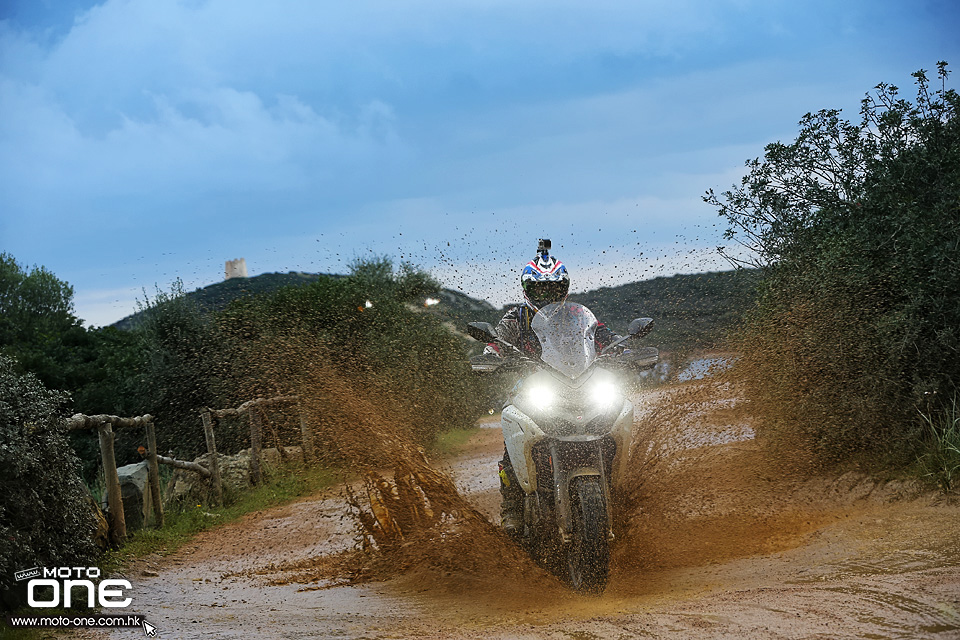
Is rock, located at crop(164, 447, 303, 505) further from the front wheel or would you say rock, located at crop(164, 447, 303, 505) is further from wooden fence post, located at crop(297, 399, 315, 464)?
the front wheel

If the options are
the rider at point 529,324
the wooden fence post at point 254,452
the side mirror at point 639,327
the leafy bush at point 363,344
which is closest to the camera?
the side mirror at point 639,327

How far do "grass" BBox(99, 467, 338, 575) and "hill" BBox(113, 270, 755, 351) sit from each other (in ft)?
14.7

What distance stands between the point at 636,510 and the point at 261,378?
37.8 ft

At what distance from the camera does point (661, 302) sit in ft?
109

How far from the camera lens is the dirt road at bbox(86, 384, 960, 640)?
4895 mm

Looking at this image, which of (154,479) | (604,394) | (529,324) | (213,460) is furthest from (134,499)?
(604,394)

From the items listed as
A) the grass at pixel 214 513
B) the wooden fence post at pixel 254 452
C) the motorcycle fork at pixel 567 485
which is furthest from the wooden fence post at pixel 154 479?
the motorcycle fork at pixel 567 485

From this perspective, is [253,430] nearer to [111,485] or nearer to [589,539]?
[111,485]

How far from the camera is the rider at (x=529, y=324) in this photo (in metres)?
6.62

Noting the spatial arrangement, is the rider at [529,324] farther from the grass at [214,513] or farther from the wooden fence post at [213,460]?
the wooden fence post at [213,460]

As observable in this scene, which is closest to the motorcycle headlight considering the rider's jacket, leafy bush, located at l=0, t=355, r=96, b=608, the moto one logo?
the rider's jacket

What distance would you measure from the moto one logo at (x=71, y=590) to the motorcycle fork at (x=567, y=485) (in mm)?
3613

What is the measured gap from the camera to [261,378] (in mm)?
17516

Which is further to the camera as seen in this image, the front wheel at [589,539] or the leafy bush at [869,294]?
the leafy bush at [869,294]
